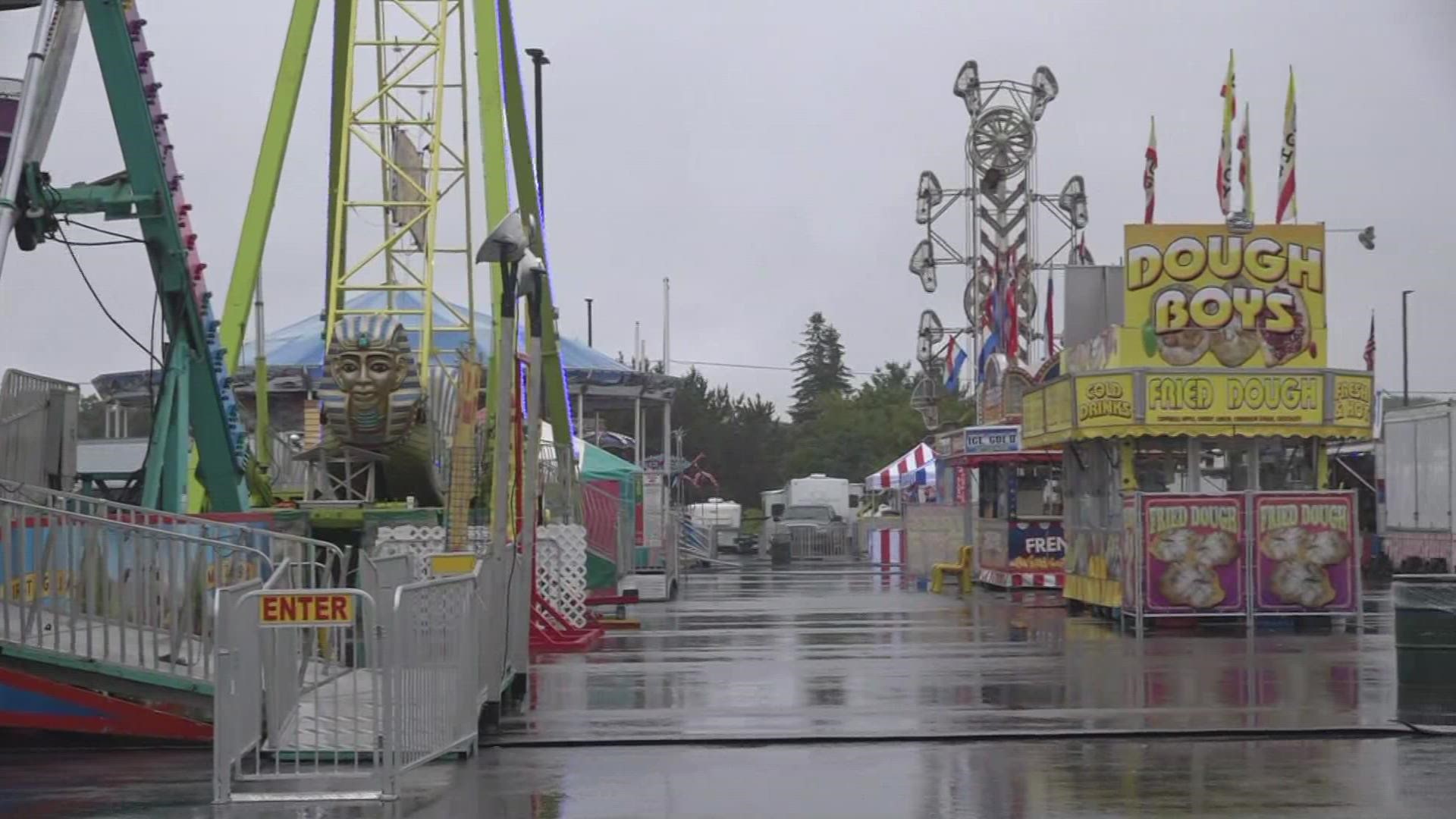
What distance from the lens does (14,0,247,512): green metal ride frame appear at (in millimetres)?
18078

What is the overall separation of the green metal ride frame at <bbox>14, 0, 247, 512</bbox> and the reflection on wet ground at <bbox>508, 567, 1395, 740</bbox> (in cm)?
448

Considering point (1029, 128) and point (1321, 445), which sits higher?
point (1029, 128)

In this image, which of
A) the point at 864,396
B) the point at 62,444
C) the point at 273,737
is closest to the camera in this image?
the point at 273,737

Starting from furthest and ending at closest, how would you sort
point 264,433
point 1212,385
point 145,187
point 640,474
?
point 640,474
point 264,433
point 1212,385
point 145,187

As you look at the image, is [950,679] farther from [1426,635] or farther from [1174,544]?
[1174,544]

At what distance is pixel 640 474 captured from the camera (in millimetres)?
41000

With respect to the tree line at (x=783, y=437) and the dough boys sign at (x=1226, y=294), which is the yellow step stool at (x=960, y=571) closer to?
the dough boys sign at (x=1226, y=294)

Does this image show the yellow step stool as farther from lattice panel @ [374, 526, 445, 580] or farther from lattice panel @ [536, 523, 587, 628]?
lattice panel @ [374, 526, 445, 580]

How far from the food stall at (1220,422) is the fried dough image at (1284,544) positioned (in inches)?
0.6

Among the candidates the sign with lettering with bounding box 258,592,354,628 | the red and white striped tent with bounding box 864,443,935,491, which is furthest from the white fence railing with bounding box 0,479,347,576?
the red and white striped tent with bounding box 864,443,935,491

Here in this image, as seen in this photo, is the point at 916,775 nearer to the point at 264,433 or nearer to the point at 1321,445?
the point at 1321,445

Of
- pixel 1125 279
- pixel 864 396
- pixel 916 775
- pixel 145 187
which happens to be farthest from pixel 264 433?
pixel 864 396

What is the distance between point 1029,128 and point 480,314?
17.9 metres

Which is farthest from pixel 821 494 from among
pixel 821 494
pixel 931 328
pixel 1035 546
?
pixel 1035 546
